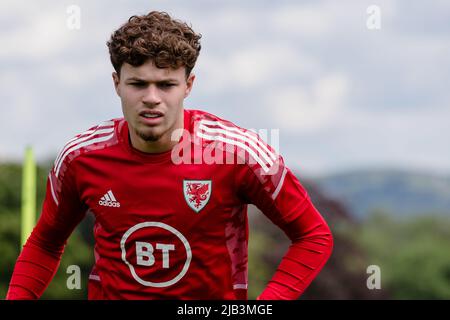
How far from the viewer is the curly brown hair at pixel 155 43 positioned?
5594mm

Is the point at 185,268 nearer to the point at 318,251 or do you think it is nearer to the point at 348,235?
the point at 318,251

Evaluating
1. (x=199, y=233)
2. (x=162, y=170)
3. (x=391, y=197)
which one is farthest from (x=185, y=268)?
(x=391, y=197)

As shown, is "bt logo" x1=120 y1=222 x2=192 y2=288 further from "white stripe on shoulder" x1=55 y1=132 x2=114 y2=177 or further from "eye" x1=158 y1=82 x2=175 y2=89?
"eye" x1=158 y1=82 x2=175 y2=89

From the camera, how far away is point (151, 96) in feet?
18.2

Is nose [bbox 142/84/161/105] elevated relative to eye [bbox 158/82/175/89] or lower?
lower

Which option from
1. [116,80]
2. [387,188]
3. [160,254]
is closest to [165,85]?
[116,80]

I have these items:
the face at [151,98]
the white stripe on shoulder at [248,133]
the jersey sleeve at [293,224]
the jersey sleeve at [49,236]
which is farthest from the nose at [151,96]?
the jersey sleeve at [49,236]

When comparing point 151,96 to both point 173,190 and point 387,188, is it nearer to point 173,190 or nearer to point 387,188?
point 173,190

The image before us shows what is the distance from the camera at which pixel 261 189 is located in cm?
571

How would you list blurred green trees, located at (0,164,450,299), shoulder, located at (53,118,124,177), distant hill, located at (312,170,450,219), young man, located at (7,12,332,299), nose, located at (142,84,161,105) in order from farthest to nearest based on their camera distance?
distant hill, located at (312,170,450,219) → blurred green trees, located at (0,164,450,299) → shoulder, located at (53,118,124,177) → young man, located at (7,12,332,299) → nose, located at (142,84,161,105)

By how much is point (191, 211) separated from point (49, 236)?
99 centimetres

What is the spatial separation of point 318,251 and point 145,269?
3.22 feet

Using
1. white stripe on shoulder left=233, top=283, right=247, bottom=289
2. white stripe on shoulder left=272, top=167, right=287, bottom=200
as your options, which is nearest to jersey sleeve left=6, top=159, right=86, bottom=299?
white stripe on shoulder left=233, top=283, right=247, bottom=289

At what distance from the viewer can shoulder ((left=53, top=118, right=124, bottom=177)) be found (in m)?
6.02
